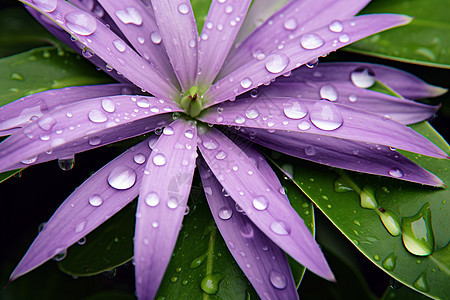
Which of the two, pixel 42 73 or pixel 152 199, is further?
pixel 42 73

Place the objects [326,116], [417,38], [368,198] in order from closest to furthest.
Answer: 1. [326,116]
2. [368,198]
3. [417,38]

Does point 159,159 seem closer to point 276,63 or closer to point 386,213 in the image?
point 276,63

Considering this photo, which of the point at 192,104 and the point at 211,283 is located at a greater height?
the point at 192,104

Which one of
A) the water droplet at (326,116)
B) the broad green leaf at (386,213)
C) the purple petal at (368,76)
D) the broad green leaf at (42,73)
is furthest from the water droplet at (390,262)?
the broad green leaf at (42,73)

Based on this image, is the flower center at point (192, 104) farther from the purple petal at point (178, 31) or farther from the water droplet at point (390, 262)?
the water droplet at point (390, 262)

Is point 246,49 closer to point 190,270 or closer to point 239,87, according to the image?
point 239,87

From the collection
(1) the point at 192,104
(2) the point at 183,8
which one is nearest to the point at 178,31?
(2) the point at 183,8

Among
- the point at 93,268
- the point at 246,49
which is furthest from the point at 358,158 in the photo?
the point at 93,268

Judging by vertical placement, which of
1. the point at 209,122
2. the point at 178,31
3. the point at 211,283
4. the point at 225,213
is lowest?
the point at 211,283

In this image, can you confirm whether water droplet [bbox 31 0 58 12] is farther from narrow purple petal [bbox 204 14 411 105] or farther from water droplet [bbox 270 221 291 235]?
water droplet [bbox 270 221 291 235]
